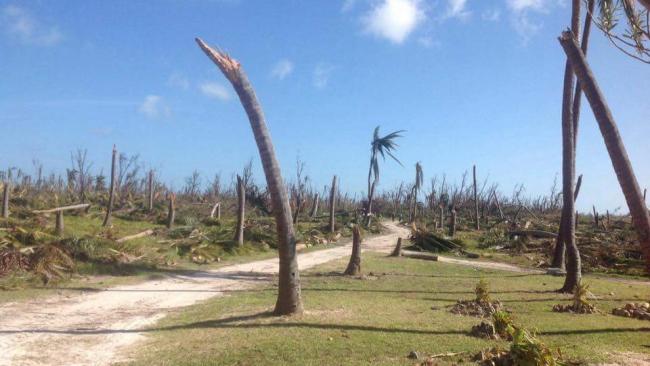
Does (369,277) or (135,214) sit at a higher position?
(135,214)

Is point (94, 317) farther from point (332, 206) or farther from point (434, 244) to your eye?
point (332, 206)

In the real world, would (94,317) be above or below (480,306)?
below

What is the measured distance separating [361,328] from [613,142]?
4423 mm

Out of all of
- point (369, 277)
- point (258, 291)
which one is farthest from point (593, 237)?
point (258, 291)

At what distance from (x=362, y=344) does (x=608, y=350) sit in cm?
334

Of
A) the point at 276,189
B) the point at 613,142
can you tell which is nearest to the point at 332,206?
the point at 276,189

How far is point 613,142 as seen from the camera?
5344mm

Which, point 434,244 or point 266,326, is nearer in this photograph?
point 266,326

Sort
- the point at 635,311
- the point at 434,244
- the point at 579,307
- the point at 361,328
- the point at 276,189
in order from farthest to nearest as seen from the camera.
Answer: the point at 434,244, the point at 579,307, the point at 635,311, the point at 276,189, the point at 361,328

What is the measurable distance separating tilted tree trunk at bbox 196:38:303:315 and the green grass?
16.2 inches

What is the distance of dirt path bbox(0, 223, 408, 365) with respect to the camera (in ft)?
21.9

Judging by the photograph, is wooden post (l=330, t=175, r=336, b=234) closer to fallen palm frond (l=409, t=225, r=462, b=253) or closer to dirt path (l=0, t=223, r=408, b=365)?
fallen palm frond (l=409, t=225, r=462, b=253)

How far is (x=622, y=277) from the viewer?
1800 cm

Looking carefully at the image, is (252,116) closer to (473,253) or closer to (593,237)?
(473,253)
